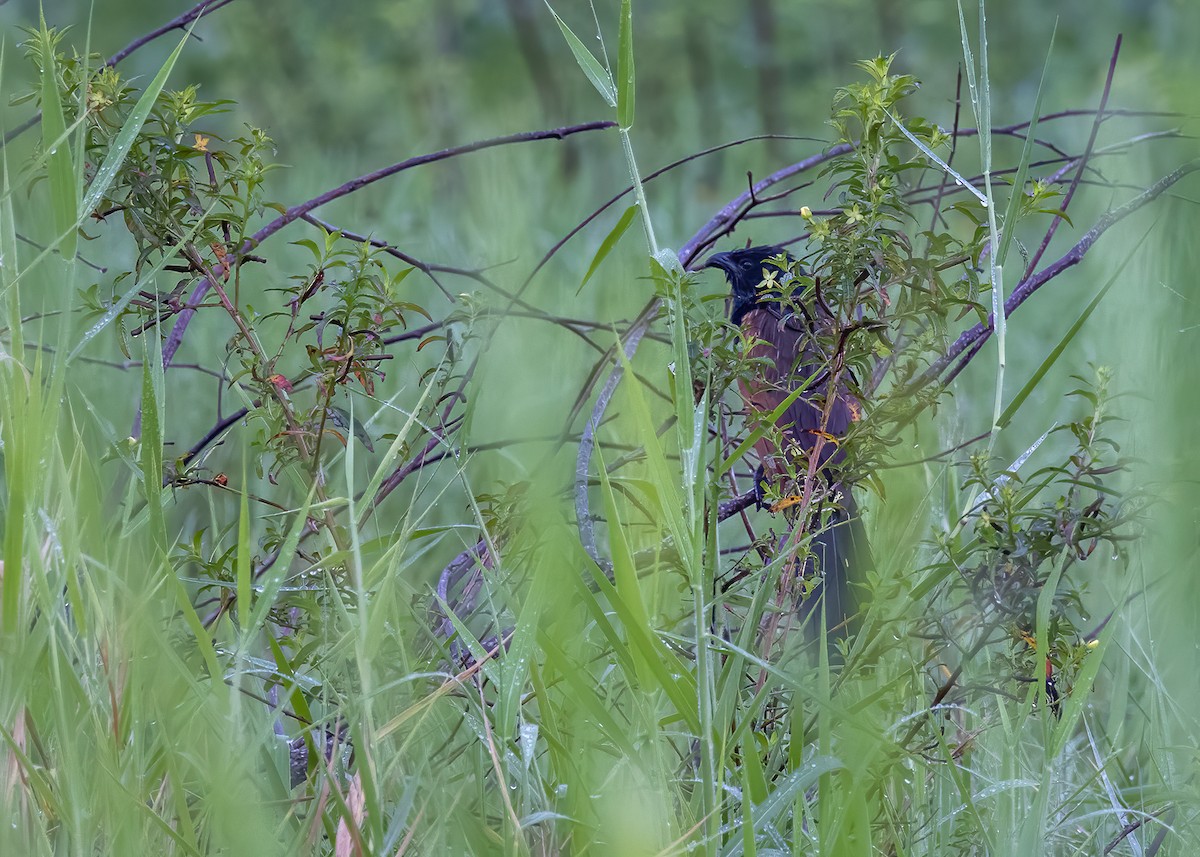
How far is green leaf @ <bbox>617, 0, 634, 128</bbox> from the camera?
83 cm

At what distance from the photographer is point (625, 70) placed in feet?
2.79

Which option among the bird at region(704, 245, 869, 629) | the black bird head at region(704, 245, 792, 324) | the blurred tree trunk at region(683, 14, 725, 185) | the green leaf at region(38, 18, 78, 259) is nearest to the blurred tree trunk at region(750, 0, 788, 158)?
the blurred tree trunk at region(683, 14, 725, 185)

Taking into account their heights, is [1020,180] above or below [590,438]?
above

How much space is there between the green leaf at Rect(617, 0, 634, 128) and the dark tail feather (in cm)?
48

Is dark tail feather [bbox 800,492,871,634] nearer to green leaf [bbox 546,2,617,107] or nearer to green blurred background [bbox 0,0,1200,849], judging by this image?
green blurred background [bbox 0,0,1200,849]

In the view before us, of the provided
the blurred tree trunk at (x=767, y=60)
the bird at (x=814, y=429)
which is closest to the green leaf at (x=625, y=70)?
the bird at (x=814, y=429)

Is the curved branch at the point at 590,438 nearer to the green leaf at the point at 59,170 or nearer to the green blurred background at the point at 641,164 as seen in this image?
the green blurred background at the point at 641,164

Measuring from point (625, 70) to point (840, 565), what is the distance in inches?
31.7

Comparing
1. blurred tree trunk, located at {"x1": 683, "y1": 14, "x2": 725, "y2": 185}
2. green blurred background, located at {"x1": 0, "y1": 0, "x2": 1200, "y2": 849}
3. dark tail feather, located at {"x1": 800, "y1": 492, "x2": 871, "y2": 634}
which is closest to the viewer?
green blurred background, located at {"x1": 0, "y1": 0, "x2": 1200, "y2": 849}

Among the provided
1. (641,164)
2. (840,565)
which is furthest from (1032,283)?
(641,164)

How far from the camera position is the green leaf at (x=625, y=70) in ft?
2.73

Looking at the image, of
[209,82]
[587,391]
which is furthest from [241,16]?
[587,391]

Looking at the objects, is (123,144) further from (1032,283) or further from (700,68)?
(700,68)

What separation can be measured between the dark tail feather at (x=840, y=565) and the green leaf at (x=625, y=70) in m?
0.48
